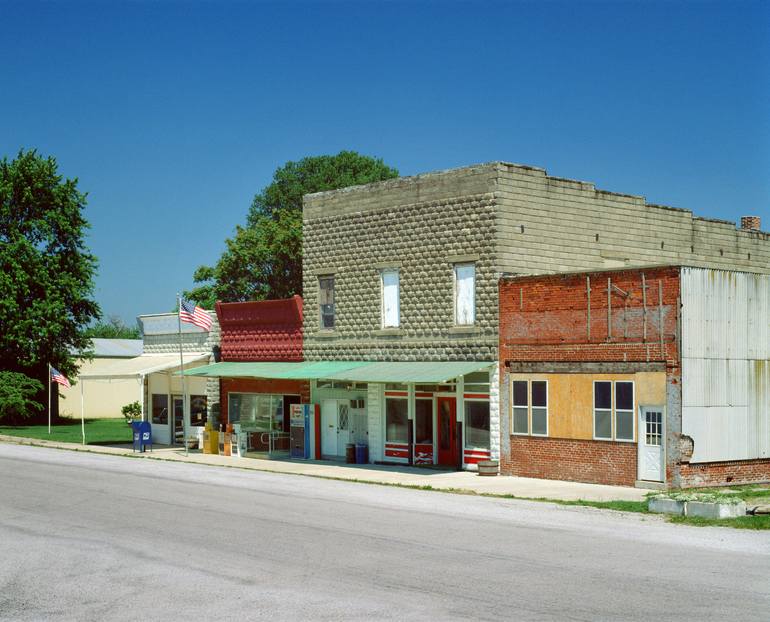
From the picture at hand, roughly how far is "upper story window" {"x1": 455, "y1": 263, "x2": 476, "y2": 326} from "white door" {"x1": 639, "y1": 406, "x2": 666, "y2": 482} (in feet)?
21.2

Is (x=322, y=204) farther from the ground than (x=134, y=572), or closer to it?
farther from the ground

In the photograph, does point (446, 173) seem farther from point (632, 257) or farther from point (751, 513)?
point (751, 513)

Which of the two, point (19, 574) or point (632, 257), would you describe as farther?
point (632, 257)

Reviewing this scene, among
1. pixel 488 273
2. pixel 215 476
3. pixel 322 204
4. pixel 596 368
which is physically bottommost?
pixel 215 476

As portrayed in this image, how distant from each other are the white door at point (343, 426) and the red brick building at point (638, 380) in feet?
24.9

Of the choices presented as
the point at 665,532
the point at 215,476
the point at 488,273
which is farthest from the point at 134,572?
the point at 488,273

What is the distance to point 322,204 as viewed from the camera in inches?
1366

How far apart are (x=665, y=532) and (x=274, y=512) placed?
7.56 metres

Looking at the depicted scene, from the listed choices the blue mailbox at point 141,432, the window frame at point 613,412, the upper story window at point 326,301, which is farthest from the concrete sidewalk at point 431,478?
the upper story window at point 326,301

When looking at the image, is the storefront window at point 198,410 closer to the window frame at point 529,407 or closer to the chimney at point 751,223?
the window frame at point 529,407

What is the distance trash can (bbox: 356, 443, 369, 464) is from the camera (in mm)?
32688

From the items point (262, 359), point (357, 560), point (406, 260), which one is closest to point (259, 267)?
point (262, 359)

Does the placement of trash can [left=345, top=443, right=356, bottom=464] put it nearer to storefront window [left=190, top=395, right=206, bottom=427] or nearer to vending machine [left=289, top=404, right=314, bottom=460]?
vending machine [left=289, top=404, right=314, bottom=460]

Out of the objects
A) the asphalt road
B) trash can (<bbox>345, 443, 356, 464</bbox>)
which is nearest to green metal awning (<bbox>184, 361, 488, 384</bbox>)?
trash can (<bbox>345, 443, 356, 464</bbox>)
